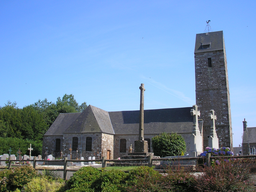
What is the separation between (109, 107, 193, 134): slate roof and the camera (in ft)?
100

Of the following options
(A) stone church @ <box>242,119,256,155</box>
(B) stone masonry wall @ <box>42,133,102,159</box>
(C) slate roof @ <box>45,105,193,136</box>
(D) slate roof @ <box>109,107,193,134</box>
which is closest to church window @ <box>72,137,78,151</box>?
(B) stone masonry wall @ <box>42,133,102,159</box>

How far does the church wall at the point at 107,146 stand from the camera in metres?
29.1

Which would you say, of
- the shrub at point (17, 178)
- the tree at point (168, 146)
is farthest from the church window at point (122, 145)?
the shrub at point (17, 178)

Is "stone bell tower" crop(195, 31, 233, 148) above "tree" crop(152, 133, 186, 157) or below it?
above

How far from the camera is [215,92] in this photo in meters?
31.3

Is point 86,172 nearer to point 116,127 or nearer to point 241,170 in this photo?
point 241,170

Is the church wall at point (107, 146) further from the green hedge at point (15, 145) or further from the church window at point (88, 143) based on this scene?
the green hedge at point (15, 145)

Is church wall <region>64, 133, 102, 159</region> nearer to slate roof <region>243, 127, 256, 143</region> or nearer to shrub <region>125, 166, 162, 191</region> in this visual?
shrub <region>125, 166, 162, 191</region>

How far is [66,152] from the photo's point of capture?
29328mm

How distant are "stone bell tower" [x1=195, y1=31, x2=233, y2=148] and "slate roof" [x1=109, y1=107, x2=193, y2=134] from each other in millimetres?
2148

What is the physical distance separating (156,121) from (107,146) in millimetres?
6899

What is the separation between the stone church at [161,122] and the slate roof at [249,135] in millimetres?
19664

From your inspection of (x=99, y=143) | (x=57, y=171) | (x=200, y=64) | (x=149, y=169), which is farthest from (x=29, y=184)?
(x=200, y=64)

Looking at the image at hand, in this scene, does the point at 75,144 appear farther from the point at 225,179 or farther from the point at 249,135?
the point at 249,135
